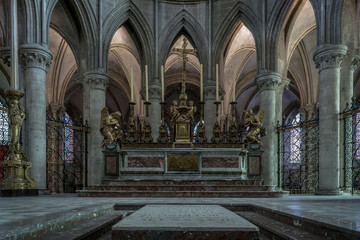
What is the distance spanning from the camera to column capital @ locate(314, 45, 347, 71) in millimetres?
10711

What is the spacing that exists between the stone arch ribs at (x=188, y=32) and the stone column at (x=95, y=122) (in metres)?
3.70

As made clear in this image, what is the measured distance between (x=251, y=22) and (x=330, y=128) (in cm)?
707

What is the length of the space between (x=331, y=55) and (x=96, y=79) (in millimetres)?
9565

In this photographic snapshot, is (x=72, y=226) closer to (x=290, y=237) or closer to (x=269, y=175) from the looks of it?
(x=290, y=237)

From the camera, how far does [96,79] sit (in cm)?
1429

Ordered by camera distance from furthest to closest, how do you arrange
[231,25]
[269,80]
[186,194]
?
[231,25], [269,80], [186,194]

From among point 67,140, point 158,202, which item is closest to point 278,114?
point 158,202

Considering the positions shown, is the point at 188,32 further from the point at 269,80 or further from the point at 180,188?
the point at 180,188

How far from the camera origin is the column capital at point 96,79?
14258mm

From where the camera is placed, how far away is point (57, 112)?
22234 mm

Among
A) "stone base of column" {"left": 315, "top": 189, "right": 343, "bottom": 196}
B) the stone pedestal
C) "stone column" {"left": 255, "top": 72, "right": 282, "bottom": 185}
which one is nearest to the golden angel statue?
the stone pedestal

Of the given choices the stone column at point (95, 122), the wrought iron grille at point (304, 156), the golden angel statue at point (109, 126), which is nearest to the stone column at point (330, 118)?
the wrought iron grille at point (304, 156)

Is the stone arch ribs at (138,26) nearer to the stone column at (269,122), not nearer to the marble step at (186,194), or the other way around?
the stone column at (269,122)

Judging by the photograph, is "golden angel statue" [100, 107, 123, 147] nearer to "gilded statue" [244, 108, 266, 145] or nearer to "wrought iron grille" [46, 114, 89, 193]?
"wrought iron grille" [46, 114, 89, 193]
